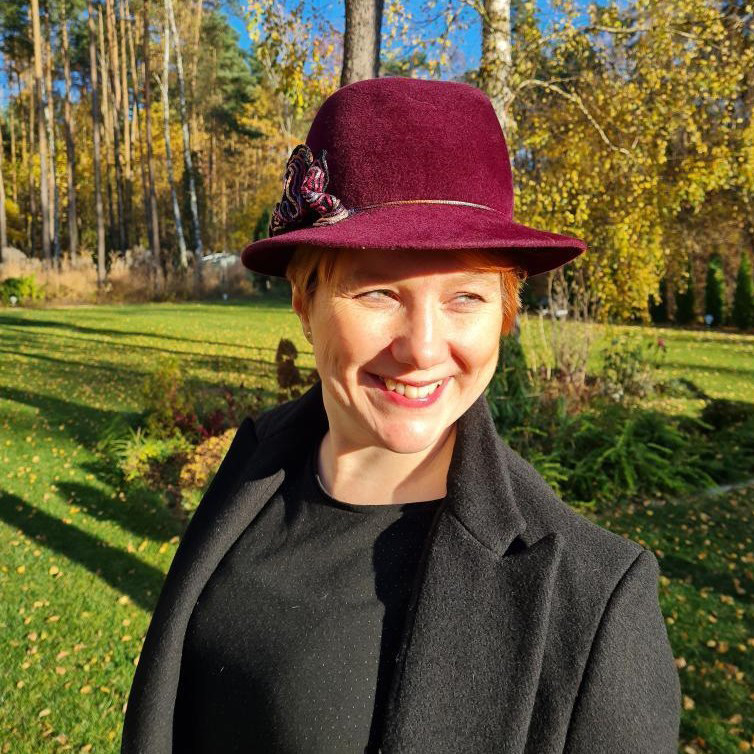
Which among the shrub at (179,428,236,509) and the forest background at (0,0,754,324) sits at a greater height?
the forest background at (0,0,754,324)

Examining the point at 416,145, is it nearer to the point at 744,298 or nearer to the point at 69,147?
the point at 744,298

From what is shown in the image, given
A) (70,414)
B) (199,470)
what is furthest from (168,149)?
(199,470)

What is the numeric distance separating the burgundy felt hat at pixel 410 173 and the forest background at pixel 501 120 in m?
4.30

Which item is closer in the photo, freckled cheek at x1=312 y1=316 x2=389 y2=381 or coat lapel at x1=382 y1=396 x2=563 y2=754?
coat lapel at x1=382 y1=396 x2=563 y2=754

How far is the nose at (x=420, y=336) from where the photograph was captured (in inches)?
47.8

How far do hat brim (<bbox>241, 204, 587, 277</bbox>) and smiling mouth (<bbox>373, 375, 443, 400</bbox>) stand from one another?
0.82 feet

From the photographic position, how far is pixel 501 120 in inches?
288

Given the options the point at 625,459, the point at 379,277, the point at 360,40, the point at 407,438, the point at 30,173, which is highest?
the point at 30,173

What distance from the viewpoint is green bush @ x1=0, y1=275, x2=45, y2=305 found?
24047 millimetres

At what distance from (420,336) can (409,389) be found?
11 cm

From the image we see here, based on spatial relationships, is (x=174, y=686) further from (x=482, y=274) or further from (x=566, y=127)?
(x=566, y=127)

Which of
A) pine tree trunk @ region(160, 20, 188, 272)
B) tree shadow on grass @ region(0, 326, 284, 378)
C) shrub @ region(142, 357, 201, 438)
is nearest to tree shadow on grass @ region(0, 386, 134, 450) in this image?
shrub @ region(142, 357, 201, 438)

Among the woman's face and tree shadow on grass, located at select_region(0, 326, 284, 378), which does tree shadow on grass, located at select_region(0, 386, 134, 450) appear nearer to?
tree shadow on grass, located at select_region(0, 326, 284, 378)

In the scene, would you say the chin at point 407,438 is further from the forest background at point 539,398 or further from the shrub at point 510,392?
the shrub at point 510,392
